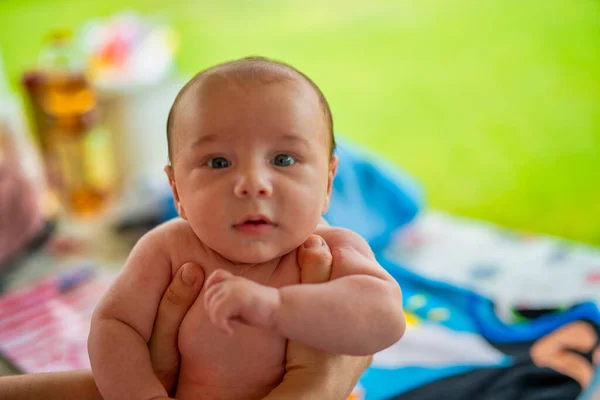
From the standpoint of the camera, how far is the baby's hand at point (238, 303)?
63cm

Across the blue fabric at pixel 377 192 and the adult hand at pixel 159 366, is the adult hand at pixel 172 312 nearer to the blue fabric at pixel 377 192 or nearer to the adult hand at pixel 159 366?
the adult hand at pixel 159 366

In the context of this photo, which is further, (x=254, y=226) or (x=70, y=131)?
(x=70, y=131)

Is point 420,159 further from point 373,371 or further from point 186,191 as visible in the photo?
point 186,191

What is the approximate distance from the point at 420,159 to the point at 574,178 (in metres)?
0.56

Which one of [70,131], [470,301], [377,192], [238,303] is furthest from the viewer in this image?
[70,131]

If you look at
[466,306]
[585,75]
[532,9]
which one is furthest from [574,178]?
[532,9]

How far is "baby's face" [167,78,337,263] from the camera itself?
2.32 ft

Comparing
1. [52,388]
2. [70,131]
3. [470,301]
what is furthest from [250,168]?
[70,131]

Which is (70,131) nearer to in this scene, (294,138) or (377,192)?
(377,192)

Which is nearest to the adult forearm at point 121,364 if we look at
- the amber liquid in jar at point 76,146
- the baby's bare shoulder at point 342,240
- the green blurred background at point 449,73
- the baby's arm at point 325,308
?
the baby's arm at point 325,308

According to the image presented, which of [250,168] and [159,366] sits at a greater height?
[250,168]

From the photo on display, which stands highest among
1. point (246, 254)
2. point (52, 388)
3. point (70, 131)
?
point (246, 254)

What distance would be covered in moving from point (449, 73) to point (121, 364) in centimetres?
Result: 269

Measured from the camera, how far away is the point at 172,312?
76cm
